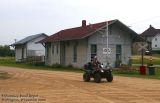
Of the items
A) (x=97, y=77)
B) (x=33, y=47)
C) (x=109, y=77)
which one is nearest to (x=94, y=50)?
(x=109, y=77)

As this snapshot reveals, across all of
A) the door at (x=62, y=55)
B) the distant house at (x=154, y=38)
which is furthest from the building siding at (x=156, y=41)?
the door at (x=62, y=55)

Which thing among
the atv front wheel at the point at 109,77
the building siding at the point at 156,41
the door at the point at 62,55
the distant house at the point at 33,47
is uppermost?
the building siding at the point at 156,41

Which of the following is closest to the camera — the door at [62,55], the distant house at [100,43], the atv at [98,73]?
the atv at [98,73]

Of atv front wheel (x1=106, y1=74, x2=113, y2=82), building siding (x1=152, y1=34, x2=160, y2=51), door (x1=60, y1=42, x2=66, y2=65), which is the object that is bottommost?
atv front wheel (x1=106, y1=74, x2=113, y2=82)

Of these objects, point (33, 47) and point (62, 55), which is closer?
point (62, 55)

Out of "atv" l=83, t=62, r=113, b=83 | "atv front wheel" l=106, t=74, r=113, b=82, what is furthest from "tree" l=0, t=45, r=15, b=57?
"atv front wheel" l=106, t=74, r=113, b=82

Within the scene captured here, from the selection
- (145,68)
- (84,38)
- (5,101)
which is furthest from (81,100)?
(84,38)

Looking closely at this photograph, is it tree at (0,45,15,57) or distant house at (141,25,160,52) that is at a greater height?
distant house at (141,25,160,52)

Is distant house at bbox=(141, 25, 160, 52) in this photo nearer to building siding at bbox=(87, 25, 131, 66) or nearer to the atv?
building siding at bbox=(87, 25, 131, 66)

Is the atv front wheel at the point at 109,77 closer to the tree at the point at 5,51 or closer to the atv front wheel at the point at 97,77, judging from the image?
the atv front wheel at the point at 97,77

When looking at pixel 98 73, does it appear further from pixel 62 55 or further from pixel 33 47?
pixel 33 47

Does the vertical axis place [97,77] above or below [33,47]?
below

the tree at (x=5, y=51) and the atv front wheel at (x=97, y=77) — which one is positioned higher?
the tree at (x=5, y=51)

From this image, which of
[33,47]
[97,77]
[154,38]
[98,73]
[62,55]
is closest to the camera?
[97,77]
